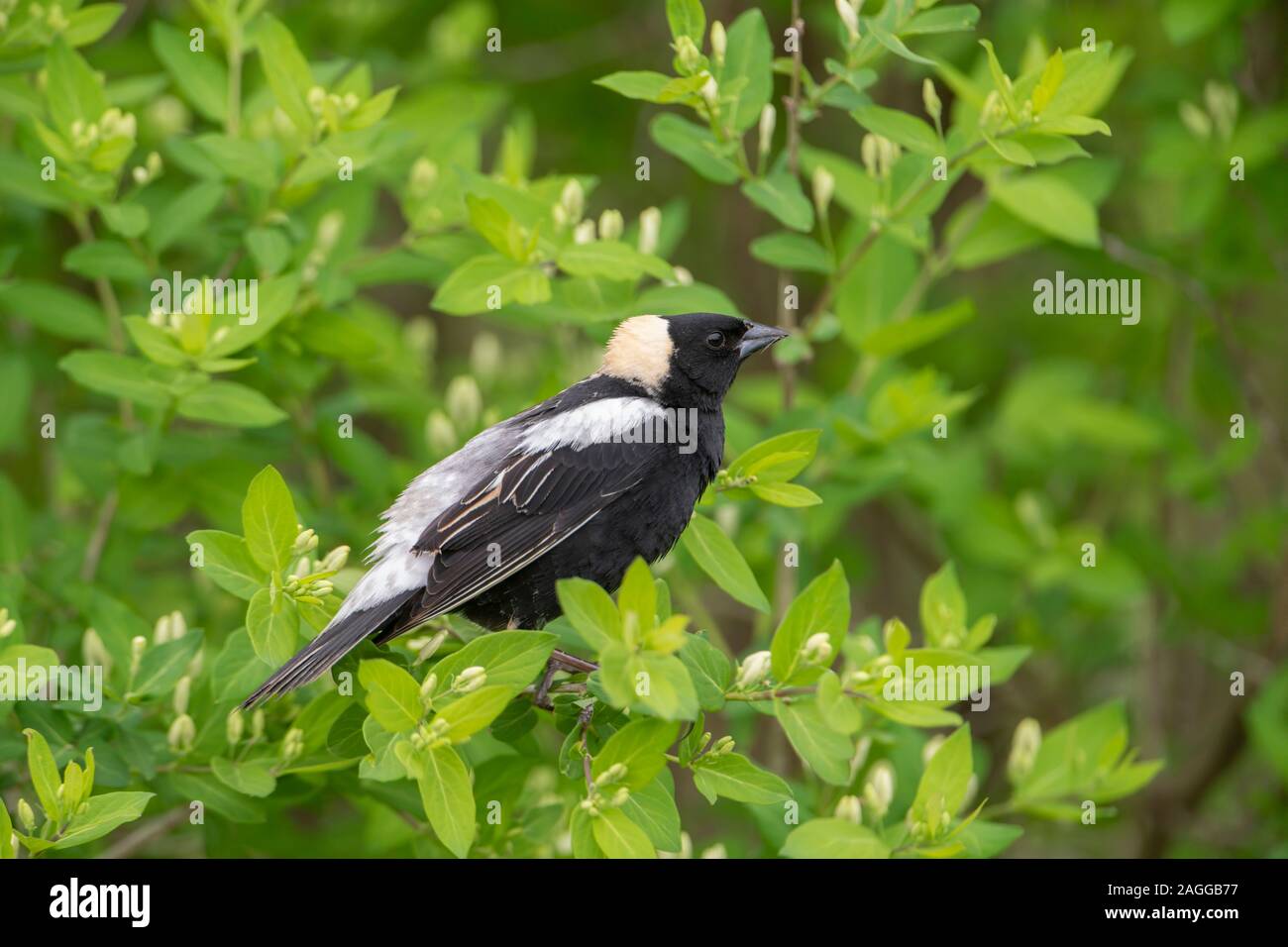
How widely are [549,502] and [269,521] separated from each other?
0.81 metres

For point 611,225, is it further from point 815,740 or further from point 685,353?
point 815,740

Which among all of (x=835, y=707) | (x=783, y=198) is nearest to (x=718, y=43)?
(x=783, y=198)

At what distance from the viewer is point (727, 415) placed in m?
4.86

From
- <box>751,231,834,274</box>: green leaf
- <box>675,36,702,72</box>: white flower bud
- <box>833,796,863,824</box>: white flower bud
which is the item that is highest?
<box>675,36,702,72</box>: white flower bud

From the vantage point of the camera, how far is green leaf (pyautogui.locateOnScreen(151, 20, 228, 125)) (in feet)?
14.1

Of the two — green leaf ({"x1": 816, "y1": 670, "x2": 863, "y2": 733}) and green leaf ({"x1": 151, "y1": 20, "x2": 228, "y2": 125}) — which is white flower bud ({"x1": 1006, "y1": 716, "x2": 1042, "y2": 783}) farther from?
green leaf ({"x1": 151, "y1": 20, "x2": 228, "y2": 125})

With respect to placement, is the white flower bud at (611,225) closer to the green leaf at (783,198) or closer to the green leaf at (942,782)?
the green leaf at (783,198)

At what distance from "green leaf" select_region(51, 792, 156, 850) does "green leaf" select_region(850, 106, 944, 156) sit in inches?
93.0

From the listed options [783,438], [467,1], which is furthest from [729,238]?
[783,438]

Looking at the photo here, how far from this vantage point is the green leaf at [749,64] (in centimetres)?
386

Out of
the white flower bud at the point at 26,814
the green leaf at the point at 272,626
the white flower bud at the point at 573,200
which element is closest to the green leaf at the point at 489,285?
the white flower bud at the point at 573,200

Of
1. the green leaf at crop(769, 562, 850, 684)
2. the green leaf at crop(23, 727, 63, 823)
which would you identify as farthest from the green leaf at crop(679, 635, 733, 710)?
the green leaf at crop(23, 727, 63, 823)

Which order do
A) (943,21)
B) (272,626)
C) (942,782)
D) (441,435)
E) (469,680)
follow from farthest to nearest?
(441,435) < (943,21) < (942,782) < (272,626) < (469,680)

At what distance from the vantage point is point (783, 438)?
3396mm
